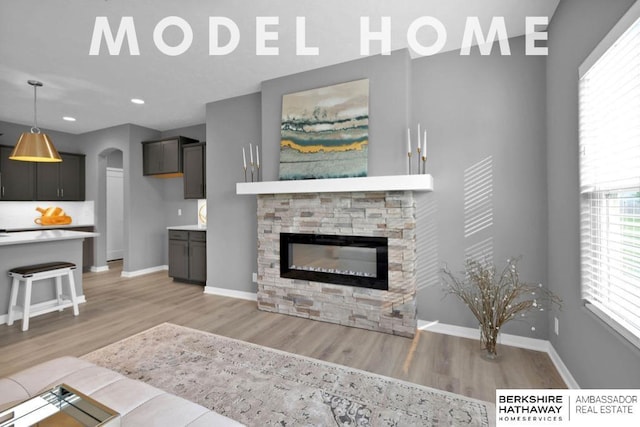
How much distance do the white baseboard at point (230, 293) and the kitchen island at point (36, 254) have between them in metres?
1.59

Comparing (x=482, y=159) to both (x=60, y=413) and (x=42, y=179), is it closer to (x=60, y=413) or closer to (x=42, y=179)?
(x=60, y=413)

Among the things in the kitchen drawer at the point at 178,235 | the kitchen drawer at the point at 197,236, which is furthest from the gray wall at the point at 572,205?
the kitchen drawer at the point at 178,235

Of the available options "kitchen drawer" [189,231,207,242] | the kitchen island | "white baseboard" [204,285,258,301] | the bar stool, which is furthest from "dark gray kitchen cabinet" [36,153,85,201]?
"white baseboard" [204,285,258,301]

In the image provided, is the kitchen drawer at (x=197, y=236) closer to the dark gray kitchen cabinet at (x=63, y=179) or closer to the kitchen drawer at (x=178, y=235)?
the kitchen drawer at (x=178, y=235)

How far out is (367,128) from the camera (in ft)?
10.1

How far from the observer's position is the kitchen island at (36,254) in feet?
10.7

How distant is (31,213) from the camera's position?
221 inches

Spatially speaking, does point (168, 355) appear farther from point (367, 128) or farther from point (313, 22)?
point (313, 22)

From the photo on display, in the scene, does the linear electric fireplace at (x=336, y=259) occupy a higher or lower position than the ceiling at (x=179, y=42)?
lower

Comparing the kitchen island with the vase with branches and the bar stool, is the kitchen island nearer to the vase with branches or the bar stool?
the bar stool

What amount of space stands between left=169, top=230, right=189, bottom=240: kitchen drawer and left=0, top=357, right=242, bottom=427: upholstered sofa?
3.38 m

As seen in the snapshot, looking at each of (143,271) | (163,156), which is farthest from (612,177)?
(143,271)

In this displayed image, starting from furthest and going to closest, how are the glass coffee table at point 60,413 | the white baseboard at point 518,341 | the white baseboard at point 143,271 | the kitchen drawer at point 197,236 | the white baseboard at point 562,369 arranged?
the white baseboard at point 143,271 → the kitchen drawer at point 197,236 → the white baseboard at point 518,341 → the white baseboard at point 562,369 → the glass coffee table at point 60,413

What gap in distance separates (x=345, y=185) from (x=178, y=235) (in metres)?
3.32
